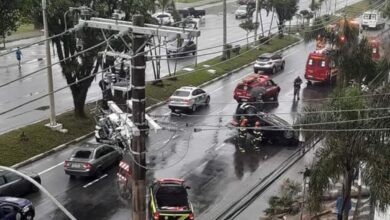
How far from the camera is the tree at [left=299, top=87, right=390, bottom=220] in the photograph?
14.5 metres

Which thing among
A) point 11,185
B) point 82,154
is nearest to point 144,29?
point 11,185

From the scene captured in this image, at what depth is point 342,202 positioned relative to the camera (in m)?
17.6

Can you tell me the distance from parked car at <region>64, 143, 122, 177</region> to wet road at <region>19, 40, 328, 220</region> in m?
0.43

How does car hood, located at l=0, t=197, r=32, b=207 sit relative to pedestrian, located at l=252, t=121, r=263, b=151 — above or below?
above

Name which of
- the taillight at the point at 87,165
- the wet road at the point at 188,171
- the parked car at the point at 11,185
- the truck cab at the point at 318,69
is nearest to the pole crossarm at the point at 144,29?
the wet road at the point at 188,171

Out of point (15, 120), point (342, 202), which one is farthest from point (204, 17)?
point (342, 202)

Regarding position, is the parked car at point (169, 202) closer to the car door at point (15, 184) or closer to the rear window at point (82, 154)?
the rear window at point (82, 154)

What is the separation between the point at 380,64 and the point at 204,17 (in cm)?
4772

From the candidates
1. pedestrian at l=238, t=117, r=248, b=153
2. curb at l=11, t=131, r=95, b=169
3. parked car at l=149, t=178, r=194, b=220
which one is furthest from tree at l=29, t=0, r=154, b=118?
parked car at l=149, t=178, r=194, b=220

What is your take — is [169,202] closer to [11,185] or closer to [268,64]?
[11,185]

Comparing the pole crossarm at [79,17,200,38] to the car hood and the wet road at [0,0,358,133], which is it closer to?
the car hood

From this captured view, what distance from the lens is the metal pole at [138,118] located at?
1255 cm

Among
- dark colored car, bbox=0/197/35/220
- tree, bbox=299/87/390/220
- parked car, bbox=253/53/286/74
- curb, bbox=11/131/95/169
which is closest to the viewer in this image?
tree, bbox=299/87/390/220

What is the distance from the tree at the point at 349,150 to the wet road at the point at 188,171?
5.57m
